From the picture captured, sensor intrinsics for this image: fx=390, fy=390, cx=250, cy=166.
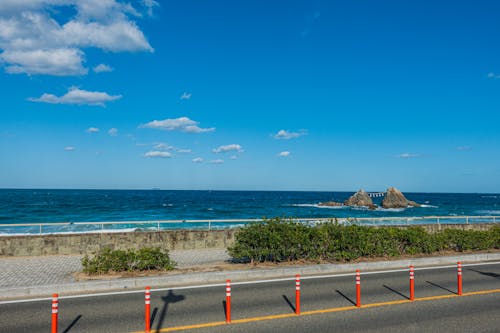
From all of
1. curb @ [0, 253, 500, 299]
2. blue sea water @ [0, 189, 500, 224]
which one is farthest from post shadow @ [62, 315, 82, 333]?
blue sea water @ [0, 189, 500, 224]

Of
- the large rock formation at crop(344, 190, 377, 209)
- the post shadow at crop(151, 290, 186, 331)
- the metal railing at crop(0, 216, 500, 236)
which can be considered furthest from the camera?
the large rock formation at crop(344, 190, 377, 209)

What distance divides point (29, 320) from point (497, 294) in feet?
40.2

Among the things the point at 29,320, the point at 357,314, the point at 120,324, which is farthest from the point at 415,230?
the point at 29,320

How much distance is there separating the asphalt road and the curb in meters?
0.91

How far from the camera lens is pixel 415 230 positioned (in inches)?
696

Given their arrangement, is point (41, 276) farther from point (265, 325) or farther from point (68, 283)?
point (265, 325)

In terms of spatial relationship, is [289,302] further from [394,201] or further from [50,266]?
[394,201]

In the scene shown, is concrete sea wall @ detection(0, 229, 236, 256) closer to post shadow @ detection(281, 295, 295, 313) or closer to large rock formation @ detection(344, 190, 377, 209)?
post shadow @ detection(281, 295, 295, 313)

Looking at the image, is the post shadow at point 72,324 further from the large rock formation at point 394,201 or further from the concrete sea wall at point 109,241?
the large rock formation at point 394,201

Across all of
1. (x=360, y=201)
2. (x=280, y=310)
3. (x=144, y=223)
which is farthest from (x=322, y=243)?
(x=360, y=201)

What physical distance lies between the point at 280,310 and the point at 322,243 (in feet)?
21.2

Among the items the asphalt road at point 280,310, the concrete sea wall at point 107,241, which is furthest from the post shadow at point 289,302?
the concrete sea wall at point 107,241

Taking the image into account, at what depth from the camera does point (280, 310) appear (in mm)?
9523

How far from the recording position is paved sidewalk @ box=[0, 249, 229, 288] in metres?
12.8
